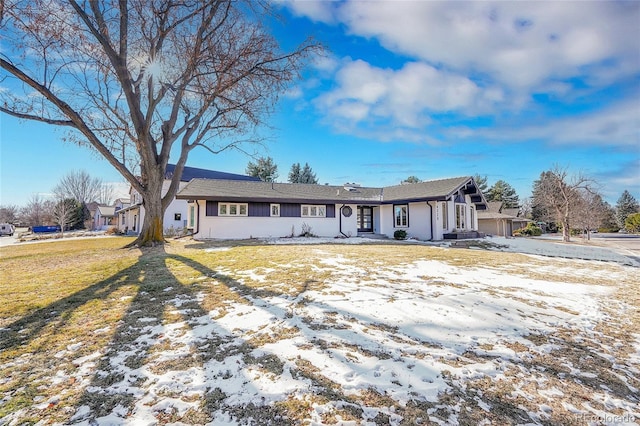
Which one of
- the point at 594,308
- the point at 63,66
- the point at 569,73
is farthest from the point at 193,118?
the point at 569,73

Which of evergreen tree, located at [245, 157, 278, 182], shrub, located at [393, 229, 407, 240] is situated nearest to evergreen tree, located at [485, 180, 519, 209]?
shrub, located at [393, 229, 407, 240]

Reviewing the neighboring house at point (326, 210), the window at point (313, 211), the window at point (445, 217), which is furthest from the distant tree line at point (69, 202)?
the window at point (445, 217)

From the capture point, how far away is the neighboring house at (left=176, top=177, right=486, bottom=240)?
16.2 metres

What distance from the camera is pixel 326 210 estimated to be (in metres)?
18.7

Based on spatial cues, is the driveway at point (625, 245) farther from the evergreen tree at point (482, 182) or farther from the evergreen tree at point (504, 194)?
the evergreen tree at point (482, 182)

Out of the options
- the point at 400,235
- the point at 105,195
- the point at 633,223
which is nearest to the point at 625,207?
the point at 633,223

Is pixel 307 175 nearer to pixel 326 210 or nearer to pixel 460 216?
pixel 326 210

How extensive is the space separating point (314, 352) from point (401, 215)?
17.4 meters

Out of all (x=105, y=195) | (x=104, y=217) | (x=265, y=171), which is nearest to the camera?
(x=265, y=171)

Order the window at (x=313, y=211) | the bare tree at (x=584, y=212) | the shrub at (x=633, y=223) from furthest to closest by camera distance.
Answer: the shrub at (x=633, y=223)
the bare tree at (x=584, y=212)
the window at (x=313, y=211)

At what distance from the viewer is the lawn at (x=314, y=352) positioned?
207 centimetres

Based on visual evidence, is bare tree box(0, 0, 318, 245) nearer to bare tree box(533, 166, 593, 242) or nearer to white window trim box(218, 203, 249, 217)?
white window trim box(218, 203, 249, 217)

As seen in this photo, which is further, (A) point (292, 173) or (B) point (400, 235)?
(A) point (292, 173)

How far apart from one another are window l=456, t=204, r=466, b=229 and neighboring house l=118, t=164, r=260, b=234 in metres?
19.7
